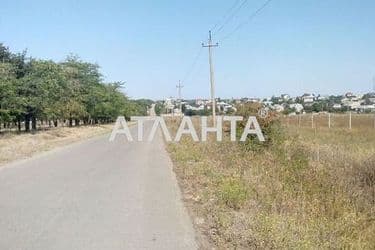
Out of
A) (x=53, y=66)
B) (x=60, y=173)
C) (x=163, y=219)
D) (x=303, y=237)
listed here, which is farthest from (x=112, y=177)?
(x=53, y=66)

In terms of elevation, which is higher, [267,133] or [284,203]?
[267,133]

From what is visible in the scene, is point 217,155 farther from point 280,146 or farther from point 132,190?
point 132,190

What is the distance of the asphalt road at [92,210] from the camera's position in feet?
22.4

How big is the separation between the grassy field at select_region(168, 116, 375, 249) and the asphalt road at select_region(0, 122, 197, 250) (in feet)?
1.75

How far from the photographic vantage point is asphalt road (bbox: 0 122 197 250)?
6.83 m

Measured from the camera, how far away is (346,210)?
848 centimetres

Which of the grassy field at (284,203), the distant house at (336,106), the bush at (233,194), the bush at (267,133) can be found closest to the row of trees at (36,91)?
the bush at (267,133)

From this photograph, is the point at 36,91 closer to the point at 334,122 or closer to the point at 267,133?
the point at 267,133

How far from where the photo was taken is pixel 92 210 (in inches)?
360

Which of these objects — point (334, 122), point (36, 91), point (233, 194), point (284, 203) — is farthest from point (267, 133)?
point (334, 122)

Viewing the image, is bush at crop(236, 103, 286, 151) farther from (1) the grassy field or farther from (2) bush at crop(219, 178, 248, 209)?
(2) bush at crop(219, 178, 248, 209)

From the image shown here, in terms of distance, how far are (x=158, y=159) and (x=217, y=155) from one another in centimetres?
266

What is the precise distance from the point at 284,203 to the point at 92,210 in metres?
3.51

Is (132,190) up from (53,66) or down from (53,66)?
down
